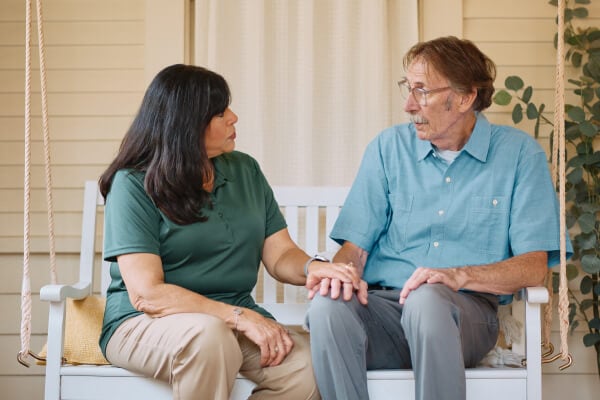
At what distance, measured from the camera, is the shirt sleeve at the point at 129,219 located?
7.01ft

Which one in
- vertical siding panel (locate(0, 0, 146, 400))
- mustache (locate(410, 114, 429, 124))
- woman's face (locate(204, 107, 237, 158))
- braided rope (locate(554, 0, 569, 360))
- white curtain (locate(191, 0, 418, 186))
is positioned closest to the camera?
braided rope (locate(554, 0, 569, 360))

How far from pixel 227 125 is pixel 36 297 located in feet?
4.60

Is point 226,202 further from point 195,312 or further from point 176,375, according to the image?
point 176,375

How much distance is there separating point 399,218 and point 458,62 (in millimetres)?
507

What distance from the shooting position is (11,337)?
129 inches

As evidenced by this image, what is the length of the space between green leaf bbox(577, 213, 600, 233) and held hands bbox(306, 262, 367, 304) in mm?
1262

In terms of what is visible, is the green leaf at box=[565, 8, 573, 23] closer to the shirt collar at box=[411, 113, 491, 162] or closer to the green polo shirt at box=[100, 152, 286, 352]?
the shirt collar at box=[411, 113, 491, 162]

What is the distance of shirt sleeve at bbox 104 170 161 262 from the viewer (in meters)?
2.14

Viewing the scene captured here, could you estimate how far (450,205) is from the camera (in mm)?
2404

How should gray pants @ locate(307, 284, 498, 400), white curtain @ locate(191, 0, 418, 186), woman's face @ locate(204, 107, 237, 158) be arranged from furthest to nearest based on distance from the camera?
white curtain @ locate(191, 0, 418, 186) → woman's face @ locate(204, 107, 237, 158) → gray pants @ locate(307, 284, 498, 400)

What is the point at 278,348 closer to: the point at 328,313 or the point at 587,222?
the point at 328,313

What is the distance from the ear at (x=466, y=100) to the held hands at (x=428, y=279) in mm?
569

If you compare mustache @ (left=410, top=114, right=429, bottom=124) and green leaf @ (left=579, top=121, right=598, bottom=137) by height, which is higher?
mustache @ (left=410, top=114, right=429, bottom=124)

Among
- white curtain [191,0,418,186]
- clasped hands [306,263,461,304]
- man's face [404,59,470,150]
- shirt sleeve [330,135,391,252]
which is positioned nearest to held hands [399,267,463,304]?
clasped hands [306,263,461,304]
